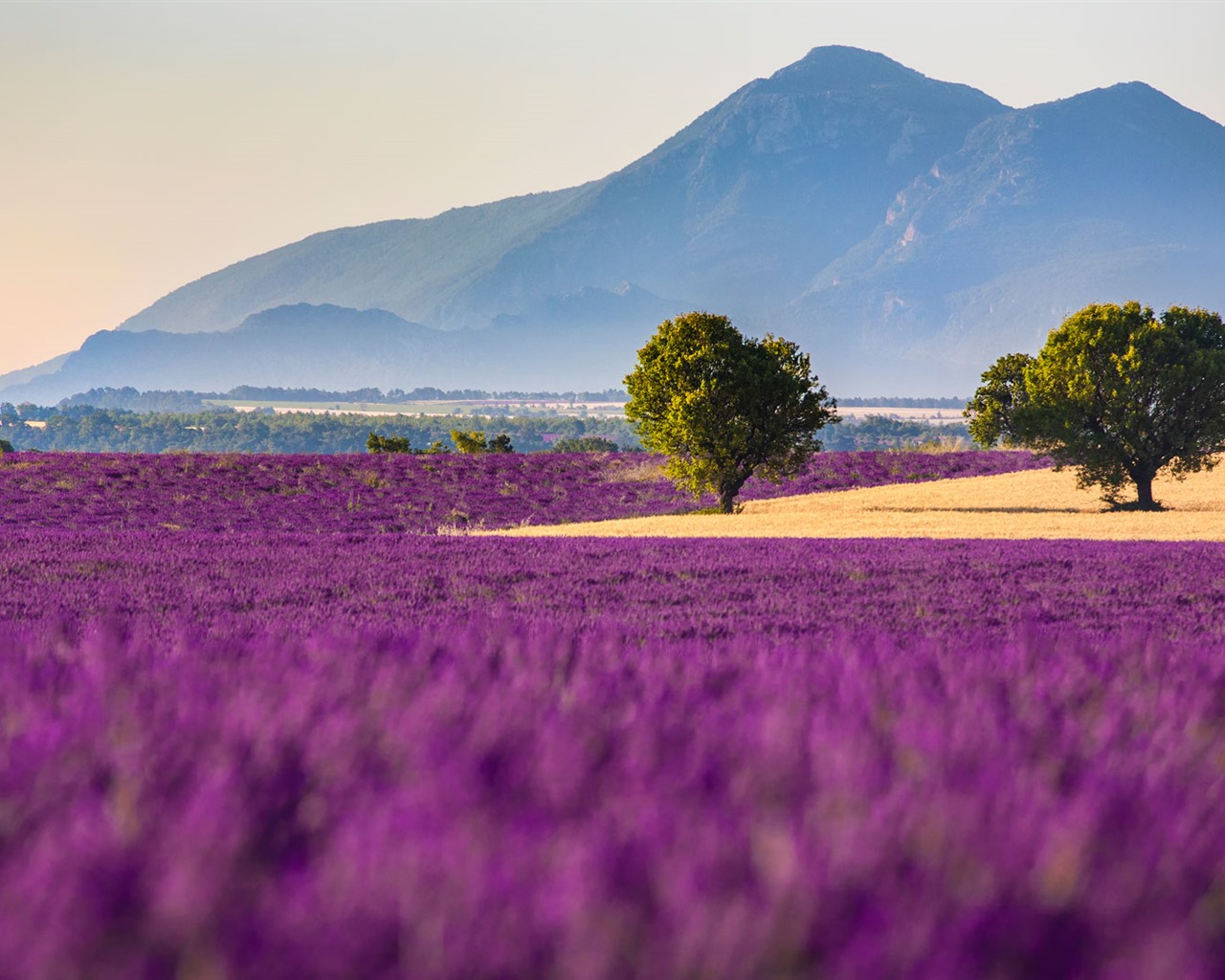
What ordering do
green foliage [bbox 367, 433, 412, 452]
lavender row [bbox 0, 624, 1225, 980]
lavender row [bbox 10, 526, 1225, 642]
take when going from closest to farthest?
lavender row [bbox 0, 624, 1225, 980] < lavender row [bbox 10, 526, 1225, 642] < green foliage [bbox 367, 433, 412, 452]

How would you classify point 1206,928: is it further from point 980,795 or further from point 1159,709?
point 1159,709

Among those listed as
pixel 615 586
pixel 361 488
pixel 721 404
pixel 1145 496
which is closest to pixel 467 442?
pixel 361 488

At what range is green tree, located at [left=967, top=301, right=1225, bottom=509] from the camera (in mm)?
40125

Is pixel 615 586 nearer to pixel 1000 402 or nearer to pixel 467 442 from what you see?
pixel 1000 402

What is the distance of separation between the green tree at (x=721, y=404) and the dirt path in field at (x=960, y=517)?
1918 mm

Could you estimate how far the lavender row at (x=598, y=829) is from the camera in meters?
1.52

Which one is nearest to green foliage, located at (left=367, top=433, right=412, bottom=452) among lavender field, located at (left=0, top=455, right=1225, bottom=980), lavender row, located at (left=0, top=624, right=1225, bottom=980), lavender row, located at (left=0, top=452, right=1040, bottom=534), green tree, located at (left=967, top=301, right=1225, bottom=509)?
lavender row, located at (left=0, top=452, right=1040, bottom=534)

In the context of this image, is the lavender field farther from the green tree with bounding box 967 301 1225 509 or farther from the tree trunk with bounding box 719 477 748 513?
the tree trunk with bounding box 719 477 748 513

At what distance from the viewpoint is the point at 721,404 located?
41625mm

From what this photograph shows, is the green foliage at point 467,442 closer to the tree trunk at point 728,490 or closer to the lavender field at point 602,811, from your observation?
the tree trunk at point 728,490

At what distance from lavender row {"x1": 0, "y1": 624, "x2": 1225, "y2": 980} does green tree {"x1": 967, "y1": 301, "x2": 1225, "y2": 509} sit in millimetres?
39291

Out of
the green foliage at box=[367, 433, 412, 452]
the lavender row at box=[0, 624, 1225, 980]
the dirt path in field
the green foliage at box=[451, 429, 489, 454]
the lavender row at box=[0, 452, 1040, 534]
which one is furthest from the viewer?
the green foliage at box=[451, 429, 489, 454]

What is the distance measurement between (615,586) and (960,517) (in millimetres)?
28652

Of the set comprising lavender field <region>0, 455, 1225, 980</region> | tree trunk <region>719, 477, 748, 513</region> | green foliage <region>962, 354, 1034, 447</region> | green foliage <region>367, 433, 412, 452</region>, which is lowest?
tree trunk <region>719, 477, 748, 513</region>
